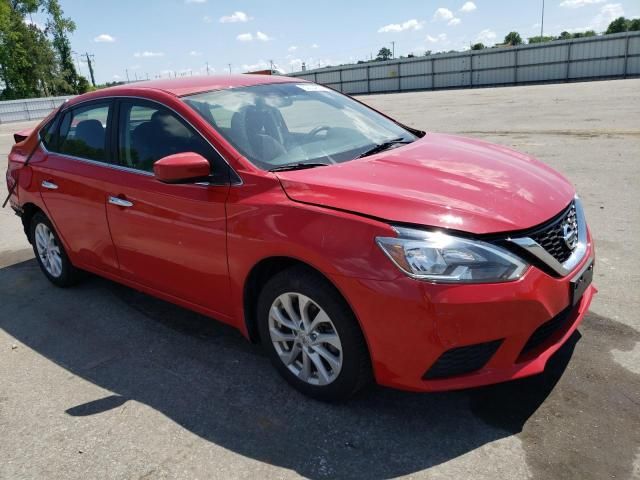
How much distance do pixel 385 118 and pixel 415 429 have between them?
8.01 feet

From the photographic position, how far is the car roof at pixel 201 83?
3660 mm

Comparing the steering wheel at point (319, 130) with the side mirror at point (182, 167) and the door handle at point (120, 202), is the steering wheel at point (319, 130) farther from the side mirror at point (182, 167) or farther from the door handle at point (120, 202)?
the door handle at point (120, 202)

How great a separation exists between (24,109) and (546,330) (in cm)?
4607

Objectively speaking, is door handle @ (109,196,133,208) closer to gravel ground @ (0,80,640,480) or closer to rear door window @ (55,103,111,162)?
rear door window @ (55,103,111,162)

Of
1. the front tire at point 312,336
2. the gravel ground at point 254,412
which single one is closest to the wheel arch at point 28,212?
Answer: the gravel ground at point 254,412

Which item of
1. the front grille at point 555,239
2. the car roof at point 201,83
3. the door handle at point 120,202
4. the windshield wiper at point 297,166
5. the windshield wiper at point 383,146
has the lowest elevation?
the front grille at point 555,239

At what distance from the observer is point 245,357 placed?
3.49 meters

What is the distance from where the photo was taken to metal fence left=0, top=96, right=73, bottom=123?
1575 inches

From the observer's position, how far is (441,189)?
8.90 ft

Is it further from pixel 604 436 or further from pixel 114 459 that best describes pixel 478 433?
pixel 114 459

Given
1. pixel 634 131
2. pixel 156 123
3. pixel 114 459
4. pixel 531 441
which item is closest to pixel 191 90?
pixel 156 123

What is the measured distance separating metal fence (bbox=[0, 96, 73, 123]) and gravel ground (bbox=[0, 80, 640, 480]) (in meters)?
40.7

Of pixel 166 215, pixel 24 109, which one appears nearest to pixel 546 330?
pixel 166 215

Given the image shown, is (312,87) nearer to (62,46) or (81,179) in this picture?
(81,179)
